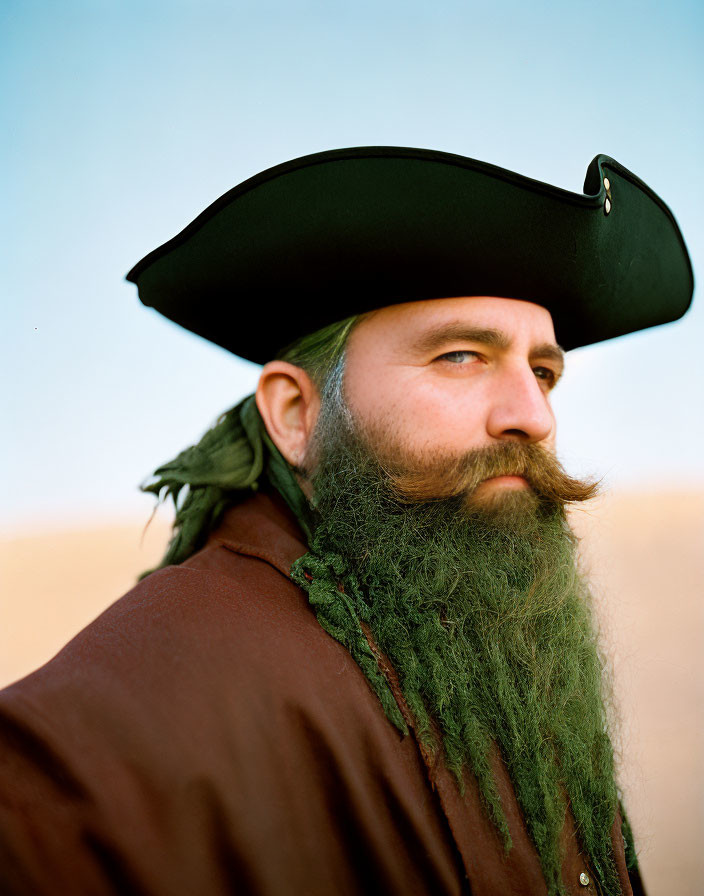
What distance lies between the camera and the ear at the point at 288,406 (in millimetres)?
2039

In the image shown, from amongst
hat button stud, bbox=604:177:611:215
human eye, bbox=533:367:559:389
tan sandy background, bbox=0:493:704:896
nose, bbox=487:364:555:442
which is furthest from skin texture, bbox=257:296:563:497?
tan sandy background, bbox=0:493:704:896

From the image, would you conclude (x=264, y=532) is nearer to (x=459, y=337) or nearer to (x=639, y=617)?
(x=459, y=337)

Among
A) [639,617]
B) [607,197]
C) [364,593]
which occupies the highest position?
[607,197]

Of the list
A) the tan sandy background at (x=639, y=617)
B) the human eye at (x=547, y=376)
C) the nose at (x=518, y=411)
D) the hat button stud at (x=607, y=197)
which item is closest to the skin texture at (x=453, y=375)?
the nose at (x=518, y=411)

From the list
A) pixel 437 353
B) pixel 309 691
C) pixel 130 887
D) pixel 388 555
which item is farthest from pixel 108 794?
pixel 437 353

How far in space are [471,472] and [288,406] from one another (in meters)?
0.67

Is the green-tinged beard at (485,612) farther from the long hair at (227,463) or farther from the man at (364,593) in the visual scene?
the long hair at (227,463)

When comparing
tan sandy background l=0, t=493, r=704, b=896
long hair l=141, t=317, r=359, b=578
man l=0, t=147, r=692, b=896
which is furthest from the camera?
tan sandy background l=0, t=493, r=704, b=896

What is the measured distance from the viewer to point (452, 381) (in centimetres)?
180

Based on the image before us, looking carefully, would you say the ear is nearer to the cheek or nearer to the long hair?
the long hair

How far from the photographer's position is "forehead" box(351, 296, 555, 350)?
1818 mm

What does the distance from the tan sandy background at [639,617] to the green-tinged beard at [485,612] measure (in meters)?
0.30

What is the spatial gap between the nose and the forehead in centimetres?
12

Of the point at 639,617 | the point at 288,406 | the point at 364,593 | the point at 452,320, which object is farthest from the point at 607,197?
the point at 639,617
